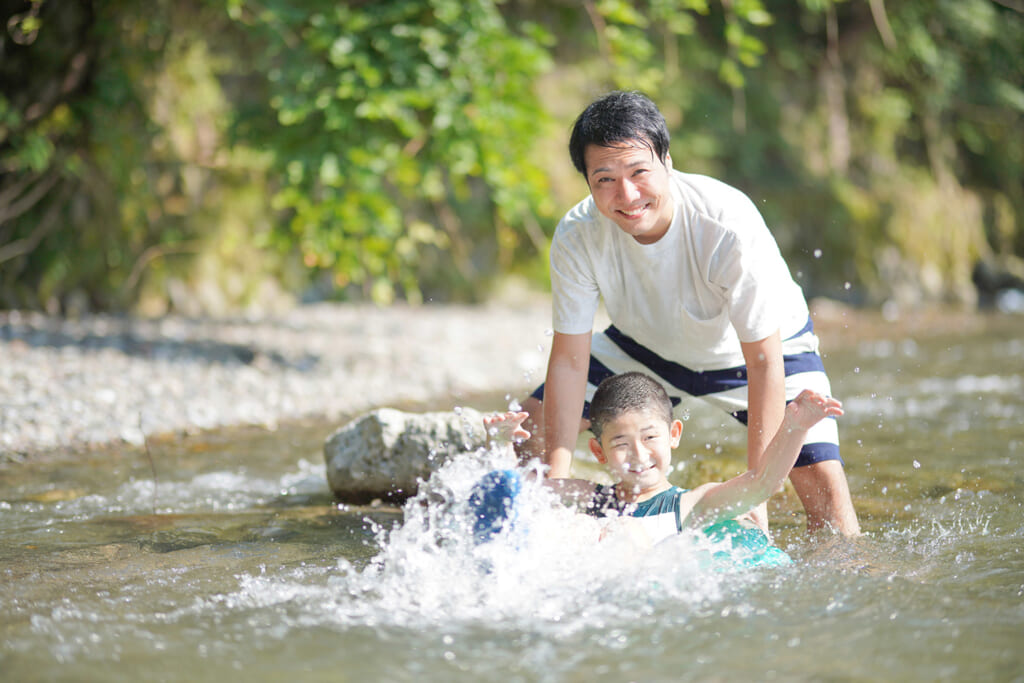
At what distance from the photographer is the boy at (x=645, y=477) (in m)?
2.88

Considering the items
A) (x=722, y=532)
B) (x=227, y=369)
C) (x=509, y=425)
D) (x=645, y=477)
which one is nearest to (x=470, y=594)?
(x=509, y=425)

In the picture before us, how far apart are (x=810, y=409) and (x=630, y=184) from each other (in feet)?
2.79

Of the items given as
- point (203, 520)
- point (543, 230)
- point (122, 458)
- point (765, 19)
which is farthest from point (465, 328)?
point (203, 520)

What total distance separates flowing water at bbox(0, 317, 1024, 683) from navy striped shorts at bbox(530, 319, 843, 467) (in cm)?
36

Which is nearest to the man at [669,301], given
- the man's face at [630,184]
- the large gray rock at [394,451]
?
the man's face at [630,184]

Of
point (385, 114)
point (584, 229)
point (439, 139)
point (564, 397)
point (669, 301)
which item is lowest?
point (564, 397)

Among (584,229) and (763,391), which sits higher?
(584,229)

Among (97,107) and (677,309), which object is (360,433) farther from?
(97,107)

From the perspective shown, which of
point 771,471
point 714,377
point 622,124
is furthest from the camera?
point 714,377

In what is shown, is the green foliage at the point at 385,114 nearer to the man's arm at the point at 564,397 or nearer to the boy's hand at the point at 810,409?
the man's arm at the point at 564,397

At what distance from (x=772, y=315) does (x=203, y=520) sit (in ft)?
7.83

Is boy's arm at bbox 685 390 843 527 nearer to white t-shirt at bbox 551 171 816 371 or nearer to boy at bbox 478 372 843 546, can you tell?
boy at bbox 478 372 843 546

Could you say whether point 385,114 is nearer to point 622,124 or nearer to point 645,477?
point 622,124

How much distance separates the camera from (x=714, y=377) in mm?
3383
